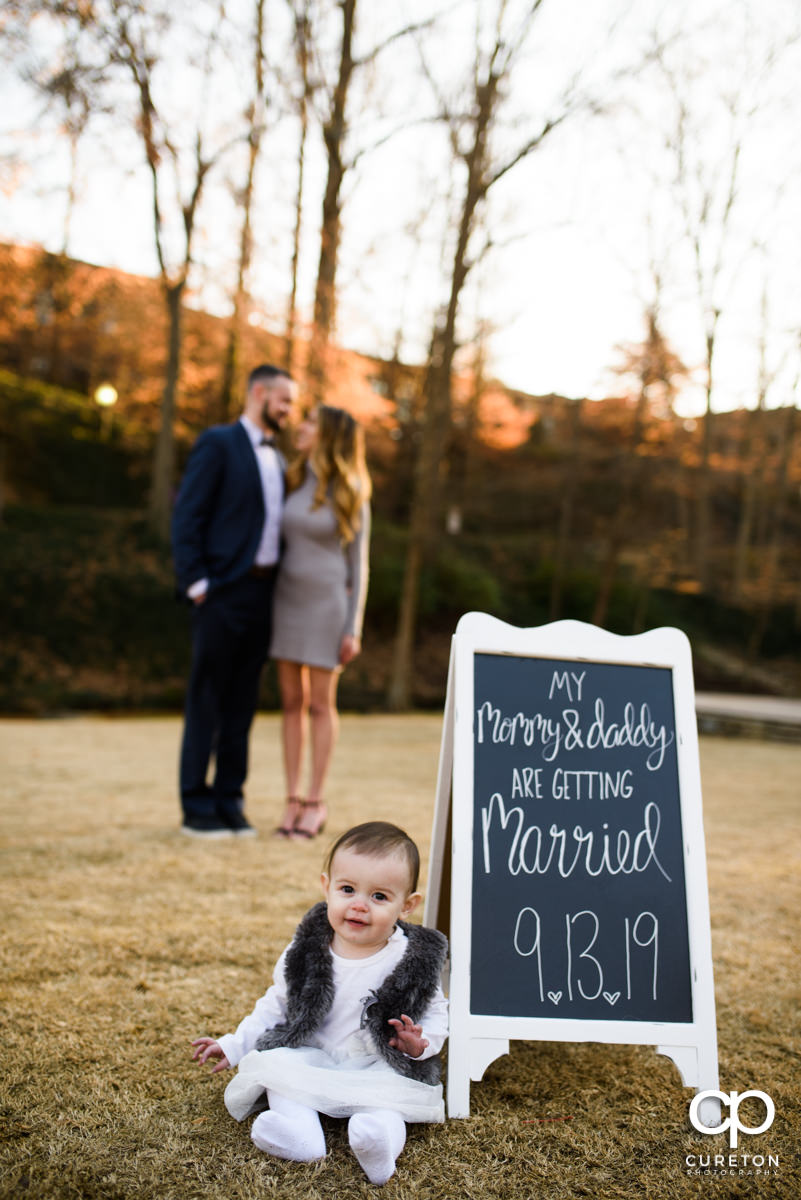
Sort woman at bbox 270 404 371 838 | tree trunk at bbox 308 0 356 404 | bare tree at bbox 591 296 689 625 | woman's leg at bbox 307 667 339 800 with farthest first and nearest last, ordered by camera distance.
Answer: bare tree at bbox 591 296 689 625
tree trunk at bbox 308 0 356 404
woman's leg at bbox 307 667 339 800
woman at bbox 270 404 371 838

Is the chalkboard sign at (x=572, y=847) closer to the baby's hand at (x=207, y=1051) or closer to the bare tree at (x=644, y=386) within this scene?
the baby's hand at (x=207, y=1051)

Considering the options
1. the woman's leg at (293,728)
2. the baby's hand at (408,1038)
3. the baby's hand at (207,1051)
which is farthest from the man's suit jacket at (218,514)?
the baby's hand at (408,1038)

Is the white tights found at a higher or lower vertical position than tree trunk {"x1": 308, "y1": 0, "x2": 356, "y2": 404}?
lower

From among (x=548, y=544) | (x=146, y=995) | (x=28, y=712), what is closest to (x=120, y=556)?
(x=28, y=712)

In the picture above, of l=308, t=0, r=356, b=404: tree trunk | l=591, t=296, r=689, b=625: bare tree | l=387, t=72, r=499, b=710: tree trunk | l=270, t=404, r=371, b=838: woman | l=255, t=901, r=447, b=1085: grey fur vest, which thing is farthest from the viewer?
l=591, t=296, r=689, b=625: bare tree

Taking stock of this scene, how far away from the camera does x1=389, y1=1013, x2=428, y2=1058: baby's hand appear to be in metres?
1.84

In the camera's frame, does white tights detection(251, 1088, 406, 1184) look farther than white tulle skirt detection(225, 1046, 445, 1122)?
No

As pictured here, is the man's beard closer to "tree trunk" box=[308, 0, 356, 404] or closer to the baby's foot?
the baby's foot

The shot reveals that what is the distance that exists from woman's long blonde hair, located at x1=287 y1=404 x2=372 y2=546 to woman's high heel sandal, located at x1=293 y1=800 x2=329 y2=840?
1294 mm

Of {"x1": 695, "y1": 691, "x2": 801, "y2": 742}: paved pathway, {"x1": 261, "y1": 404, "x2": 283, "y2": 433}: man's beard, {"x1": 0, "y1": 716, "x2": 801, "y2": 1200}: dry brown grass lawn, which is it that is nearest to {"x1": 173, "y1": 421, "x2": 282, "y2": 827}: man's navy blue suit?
{"x1": 261, "y1": 404, "x2": 283, "y2": 433}: man's beard

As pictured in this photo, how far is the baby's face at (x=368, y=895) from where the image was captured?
75.7 inches

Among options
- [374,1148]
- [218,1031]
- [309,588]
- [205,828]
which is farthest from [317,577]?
[374,1148]

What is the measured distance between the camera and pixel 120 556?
17.3 metres

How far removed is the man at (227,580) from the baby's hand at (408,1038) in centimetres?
248
